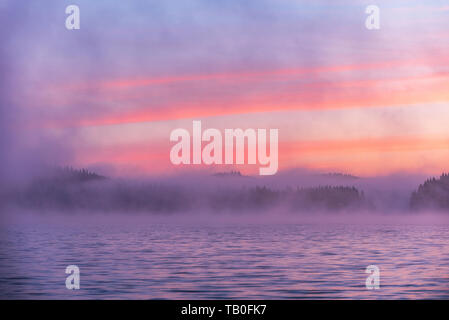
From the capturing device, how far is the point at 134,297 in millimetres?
31734

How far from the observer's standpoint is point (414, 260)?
51.8 metres

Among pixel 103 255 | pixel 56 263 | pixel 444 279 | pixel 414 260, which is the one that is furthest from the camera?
pixel 103 255

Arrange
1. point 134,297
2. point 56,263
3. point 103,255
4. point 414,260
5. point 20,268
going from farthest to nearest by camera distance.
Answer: point 103,255 → point 414,260 → point 56,263 → point 20,268 → point 134,297

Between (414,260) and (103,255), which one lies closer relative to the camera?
(414,260)

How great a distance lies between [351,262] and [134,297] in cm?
2106

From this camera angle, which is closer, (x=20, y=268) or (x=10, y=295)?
(x=10, y=295)

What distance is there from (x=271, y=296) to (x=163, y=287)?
5.85 m
